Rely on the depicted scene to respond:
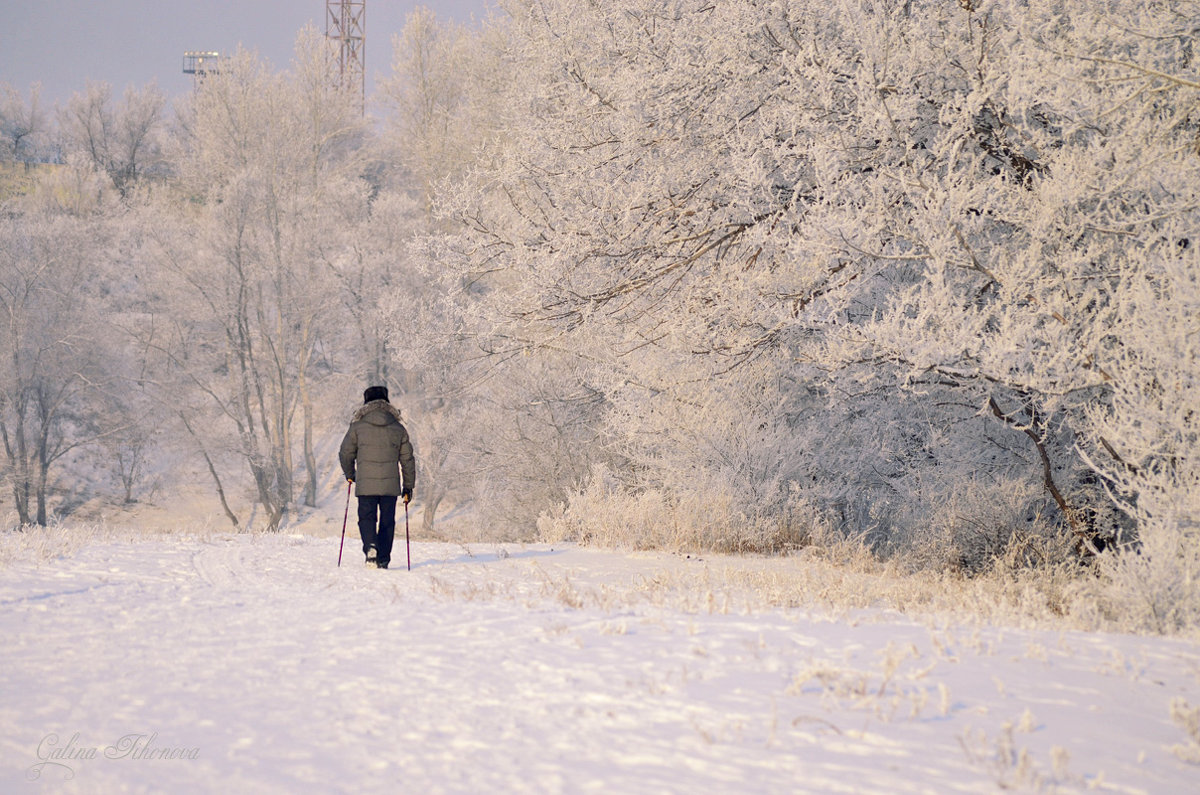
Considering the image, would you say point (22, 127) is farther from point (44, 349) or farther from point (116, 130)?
point (44, 349)

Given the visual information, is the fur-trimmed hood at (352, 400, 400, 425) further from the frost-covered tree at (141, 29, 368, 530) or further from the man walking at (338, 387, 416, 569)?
the frost-covered tree at (141, 29, 368, 530)

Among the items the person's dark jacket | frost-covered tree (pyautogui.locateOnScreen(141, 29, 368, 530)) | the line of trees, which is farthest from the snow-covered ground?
frost-covered tree (pyautogui.locateOnScreen(141, 29, 368, 530))

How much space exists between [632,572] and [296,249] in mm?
27709

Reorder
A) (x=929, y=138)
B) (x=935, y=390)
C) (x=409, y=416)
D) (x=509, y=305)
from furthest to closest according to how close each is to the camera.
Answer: (x=409, y=416)
(x=935, y=390)
(x=509, y=305)
(x=929, y=138)

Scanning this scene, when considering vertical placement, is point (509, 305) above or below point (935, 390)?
above

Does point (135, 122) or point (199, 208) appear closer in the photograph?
point (199, 208)

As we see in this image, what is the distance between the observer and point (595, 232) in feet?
29.1

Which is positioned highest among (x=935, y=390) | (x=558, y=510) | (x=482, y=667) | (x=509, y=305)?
(x=509, y=305)

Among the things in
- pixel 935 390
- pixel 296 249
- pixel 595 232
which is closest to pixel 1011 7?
pixel 595 232

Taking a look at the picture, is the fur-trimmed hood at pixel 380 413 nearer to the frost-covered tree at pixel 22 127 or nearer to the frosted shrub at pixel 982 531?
the frosted shrub at pixel 982 531

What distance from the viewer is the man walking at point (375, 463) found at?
27.2 ft

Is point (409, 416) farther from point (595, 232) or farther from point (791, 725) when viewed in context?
point (791, 725)

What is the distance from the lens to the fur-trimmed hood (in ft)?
27.8

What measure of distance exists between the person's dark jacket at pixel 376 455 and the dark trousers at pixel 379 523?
3.5 inches
